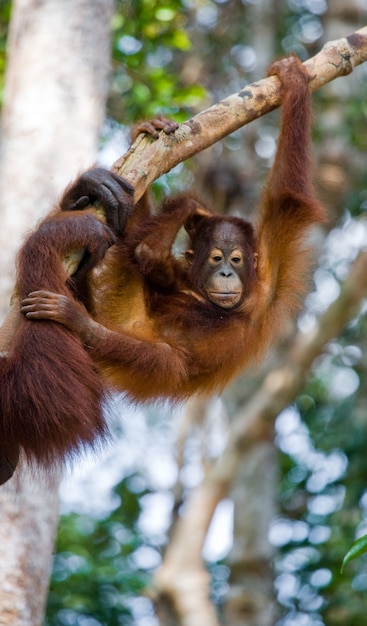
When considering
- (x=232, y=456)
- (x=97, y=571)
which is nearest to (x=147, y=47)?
(x=232, y=456)

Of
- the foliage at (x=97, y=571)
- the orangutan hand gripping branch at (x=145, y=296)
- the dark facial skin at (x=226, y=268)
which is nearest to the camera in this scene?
the orangutan hand gripping branch at (x=145, y=296)

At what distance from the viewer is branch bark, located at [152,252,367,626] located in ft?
26.9

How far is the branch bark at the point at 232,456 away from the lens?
819 cm

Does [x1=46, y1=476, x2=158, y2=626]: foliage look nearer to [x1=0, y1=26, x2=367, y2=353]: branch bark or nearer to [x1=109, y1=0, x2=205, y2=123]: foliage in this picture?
[x1=109, y1=0, x2=205, y2=123]: foliage

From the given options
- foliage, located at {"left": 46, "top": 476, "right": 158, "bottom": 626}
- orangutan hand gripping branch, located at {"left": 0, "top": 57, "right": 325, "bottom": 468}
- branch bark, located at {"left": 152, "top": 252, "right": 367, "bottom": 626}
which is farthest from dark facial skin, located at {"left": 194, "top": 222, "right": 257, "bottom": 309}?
foliage, located at {"left": 46, "top": 476, "right": 158, "bottom": 626}

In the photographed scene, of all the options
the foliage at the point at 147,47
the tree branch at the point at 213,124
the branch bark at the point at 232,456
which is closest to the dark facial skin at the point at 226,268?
the tree branch at the point at 213,124

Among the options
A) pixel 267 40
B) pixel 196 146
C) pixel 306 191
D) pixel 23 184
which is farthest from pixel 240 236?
pixel 267 40

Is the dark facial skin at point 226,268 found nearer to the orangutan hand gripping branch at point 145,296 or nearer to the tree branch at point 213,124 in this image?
the orangutan hand gripping branch at point 145,296

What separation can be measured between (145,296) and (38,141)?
1271 mm

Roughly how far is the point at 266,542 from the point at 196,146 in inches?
232

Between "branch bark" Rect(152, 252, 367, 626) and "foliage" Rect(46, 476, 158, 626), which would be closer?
"foliage" Rect(46, 476, 158, 626)

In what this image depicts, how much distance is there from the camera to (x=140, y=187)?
4020 mm

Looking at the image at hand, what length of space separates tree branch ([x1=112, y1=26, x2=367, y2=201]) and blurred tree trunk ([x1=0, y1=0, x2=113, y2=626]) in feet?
4.13

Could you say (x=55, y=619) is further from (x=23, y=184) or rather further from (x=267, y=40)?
(x=267, y=40)
